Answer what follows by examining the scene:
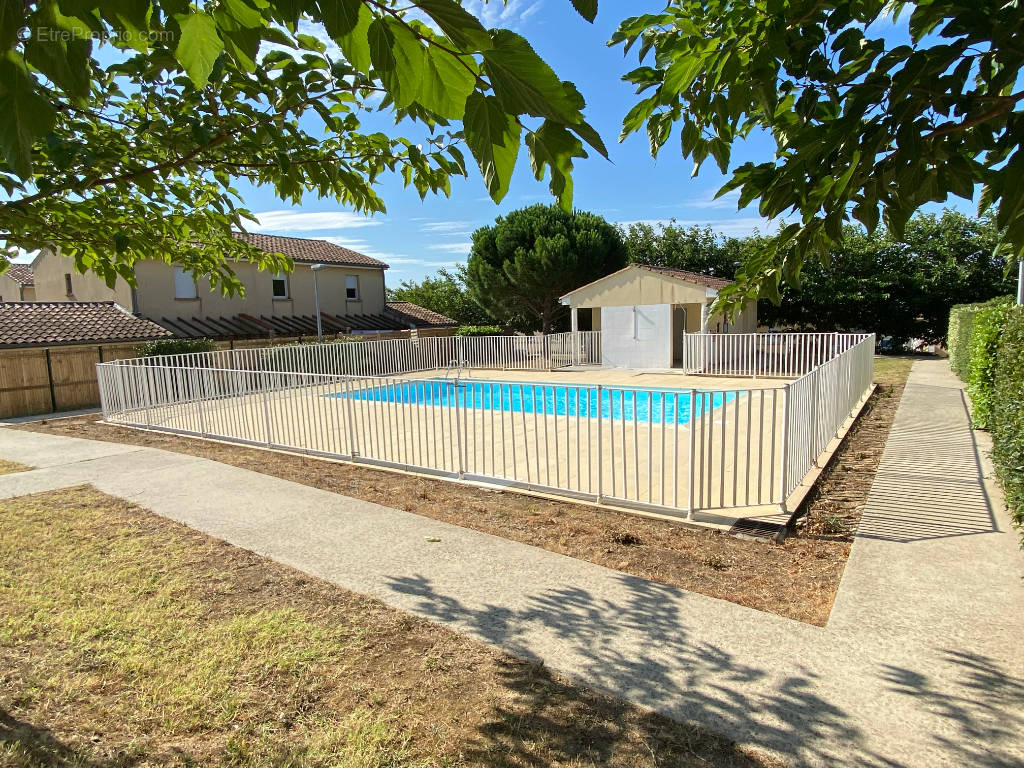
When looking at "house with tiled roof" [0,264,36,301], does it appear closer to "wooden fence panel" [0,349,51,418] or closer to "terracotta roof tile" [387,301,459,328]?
"wooden fence panel" [0,349,51,418]

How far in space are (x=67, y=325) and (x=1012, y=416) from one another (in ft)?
69.0

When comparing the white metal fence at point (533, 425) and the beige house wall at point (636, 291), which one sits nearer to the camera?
the white metal fence at point (533, 425)

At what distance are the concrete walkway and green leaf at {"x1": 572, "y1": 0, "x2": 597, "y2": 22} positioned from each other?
299cm

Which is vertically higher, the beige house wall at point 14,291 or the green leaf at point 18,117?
the beige house wall at point 14,291

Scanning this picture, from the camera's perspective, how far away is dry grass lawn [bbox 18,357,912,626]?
4.28 m

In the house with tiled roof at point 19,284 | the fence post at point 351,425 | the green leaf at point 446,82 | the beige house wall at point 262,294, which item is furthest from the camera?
the house with tiled roof at point 19,284

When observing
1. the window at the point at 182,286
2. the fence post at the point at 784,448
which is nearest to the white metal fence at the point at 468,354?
the window at the point at 182,286

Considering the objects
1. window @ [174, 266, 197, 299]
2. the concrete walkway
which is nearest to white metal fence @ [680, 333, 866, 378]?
the concrete walkway

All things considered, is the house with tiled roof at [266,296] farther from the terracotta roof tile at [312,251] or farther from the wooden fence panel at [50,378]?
the wooden fence panel at [50,378]

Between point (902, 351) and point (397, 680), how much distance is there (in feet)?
98.4

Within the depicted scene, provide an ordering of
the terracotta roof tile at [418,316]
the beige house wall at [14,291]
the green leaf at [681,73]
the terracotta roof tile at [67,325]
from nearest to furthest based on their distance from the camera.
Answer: the green leaf at [681,73]
the terracotta roof tile at [67,325]
the beige house wall at [14,291]
the terracotta roof tile at [418,316]

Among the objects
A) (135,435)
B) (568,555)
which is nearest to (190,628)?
(568,555)

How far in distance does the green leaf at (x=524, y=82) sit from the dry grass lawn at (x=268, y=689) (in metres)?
2.66

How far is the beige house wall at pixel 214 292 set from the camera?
20703 millimetres
